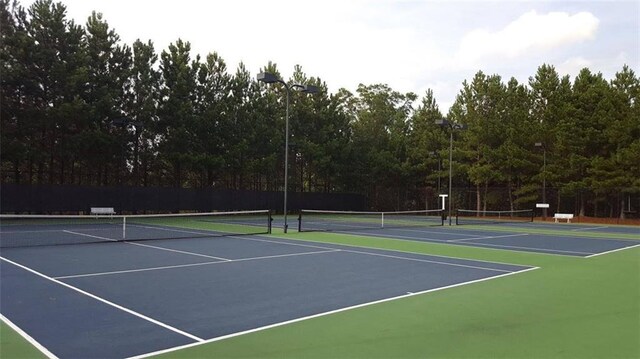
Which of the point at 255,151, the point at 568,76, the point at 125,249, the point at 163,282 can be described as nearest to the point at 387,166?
the point at 255,151

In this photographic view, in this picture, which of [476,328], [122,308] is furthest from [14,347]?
[476,328]

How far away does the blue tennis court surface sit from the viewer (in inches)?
202

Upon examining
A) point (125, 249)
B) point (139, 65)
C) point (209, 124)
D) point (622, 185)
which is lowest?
point (125, 249)

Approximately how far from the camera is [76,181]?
32.8 meters

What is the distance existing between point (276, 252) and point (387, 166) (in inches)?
1291

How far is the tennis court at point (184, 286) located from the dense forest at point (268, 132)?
16.9 meters

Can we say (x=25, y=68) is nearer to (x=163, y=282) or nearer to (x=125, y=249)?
(x=125, y=249)

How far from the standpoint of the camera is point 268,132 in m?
37.8

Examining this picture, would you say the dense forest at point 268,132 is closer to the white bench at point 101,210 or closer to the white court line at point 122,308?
the white bench at point 101,210

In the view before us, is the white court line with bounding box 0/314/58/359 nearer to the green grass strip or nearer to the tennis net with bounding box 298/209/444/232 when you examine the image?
the green grass strip

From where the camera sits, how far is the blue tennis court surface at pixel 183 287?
514 cm

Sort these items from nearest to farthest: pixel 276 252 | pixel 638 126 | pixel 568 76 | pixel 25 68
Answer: pixel 276 252, pixel 25 68, pixel 638 126, pixel 568 76

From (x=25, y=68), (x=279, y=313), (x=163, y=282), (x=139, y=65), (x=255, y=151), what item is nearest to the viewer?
(x=279, y=313)

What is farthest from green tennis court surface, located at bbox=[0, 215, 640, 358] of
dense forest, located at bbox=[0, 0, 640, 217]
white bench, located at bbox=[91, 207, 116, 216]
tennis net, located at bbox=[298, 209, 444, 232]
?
dense forest, located at bbox=[0, 0, 640, 217]
